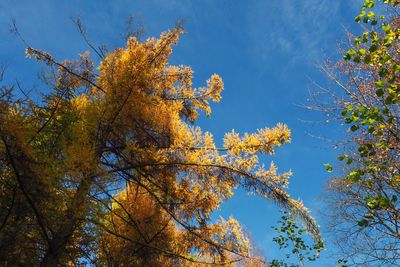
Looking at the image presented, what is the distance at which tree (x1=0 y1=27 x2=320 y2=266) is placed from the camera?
590cm

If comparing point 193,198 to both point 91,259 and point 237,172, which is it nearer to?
point 237,172

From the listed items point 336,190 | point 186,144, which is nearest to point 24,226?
point 186,144

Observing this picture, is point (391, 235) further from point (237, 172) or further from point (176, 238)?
point (176, 238)

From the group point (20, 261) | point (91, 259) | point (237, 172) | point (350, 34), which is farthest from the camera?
point (350, 34)

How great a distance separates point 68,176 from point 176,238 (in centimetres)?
393

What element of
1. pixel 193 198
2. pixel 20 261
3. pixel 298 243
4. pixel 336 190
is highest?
pixel 336 190

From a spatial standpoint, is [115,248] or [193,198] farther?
[193,198]

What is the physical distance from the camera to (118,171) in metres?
8.25

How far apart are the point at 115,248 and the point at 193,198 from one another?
2136 millimetres

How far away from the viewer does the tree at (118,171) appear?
5898 mm

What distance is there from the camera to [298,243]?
38.4 feet

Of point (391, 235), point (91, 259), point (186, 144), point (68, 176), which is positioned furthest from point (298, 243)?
point (68, 176)

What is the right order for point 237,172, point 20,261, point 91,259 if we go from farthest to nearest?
1. point 237,172
2. point 91,259
3. point 20,261

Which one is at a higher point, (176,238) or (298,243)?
(298,243)
